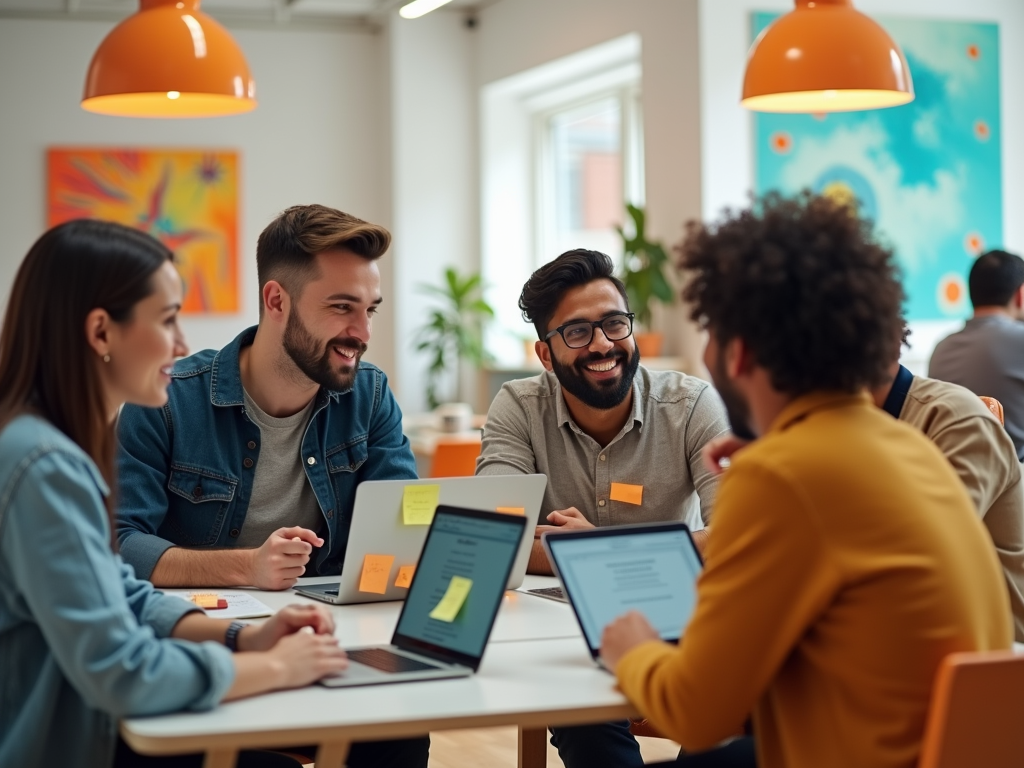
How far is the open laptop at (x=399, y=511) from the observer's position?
2.25 metres

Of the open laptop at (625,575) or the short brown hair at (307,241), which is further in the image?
the short brown hair at (307,241)

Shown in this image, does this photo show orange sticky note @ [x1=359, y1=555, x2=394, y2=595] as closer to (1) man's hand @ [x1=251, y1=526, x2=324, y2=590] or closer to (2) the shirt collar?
(1) man's hand @ [x1=251, y1=526, x2=324, y2=590]

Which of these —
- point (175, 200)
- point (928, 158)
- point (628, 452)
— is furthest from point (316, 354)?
point (175, 200)

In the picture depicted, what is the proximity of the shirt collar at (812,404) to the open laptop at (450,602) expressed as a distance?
446mm

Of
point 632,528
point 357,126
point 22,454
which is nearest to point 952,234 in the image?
point 357,126

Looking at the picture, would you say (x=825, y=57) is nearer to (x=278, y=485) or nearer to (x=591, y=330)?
(x=591, y=330)

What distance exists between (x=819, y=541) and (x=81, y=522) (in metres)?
0.91

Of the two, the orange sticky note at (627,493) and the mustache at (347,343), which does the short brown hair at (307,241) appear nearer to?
the mustache at (347,343)

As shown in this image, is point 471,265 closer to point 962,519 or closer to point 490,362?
point 490,362

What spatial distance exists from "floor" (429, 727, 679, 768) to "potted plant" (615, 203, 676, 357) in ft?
7.67

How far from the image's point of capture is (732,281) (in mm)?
1580

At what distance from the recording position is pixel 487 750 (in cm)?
395

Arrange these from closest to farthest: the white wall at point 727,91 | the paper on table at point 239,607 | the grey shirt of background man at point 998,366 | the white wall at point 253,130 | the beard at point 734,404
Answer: the beard at point 734,404 → the paper on table at point 239,607 → the grey shirt of background man at point 998,366 → the white wall at point 727,91 → the white wall at point 253,130

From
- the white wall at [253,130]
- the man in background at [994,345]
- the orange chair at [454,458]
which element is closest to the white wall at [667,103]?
the man in background at [994,345]
